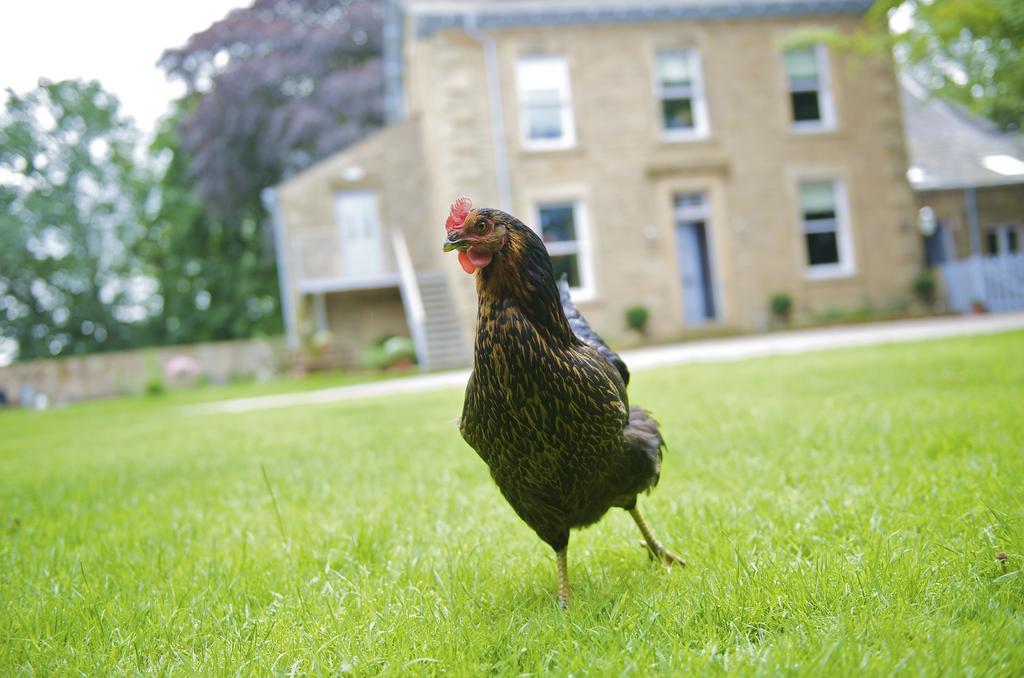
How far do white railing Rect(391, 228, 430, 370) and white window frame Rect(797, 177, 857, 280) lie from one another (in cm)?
908

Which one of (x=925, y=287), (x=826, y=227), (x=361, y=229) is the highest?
(x=361, y=229)

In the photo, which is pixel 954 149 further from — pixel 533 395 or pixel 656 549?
pixel 533 395

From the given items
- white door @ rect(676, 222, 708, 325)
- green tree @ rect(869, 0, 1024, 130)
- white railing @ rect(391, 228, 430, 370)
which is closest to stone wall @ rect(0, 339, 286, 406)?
white railing @ rect(391, 228, 430, 370)

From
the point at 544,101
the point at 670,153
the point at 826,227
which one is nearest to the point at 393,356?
the point at 544,101

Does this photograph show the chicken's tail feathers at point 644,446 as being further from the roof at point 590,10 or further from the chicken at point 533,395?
the roof at point 590,10

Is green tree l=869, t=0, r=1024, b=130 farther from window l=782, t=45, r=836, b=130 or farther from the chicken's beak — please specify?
window l=782, t=45, r=836, b=130

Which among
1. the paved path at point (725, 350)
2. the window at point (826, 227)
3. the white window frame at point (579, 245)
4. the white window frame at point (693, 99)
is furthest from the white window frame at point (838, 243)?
the white window frame at point (579, 245)

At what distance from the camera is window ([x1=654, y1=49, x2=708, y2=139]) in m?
16.5

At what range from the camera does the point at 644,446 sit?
2404 millimetres

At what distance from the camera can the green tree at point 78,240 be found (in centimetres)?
1655

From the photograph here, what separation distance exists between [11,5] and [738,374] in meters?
7.31

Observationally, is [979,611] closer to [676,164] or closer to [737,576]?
[737,576]

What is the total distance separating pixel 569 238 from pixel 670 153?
3.07 metres

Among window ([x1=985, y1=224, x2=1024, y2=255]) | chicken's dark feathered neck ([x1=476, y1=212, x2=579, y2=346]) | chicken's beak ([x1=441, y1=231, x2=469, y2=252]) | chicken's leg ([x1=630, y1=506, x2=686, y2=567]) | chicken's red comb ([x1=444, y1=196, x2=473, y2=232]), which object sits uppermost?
window ([x1=985, y1=224, x2=1024, y2=255])
